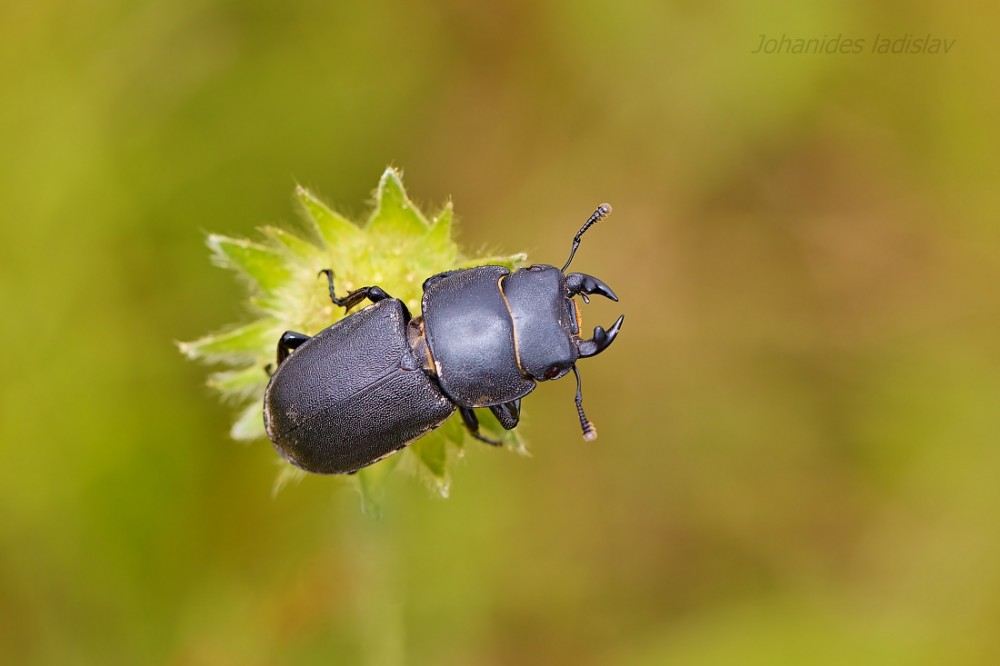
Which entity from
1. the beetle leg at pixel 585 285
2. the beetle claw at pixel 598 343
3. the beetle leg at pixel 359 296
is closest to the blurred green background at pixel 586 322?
the beetle leg at pixel 359 296

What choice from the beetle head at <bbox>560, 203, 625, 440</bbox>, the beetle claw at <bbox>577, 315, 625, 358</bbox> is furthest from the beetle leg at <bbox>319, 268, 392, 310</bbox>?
the beetle claw at <bbox>577, 315, 625, 358</bbox>

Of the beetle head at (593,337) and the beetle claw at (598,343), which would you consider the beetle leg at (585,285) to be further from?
the beetle claw at (598,343)

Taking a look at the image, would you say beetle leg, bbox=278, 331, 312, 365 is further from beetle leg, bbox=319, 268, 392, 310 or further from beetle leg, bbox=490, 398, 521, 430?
beetle leg, bbox=490, 398, 521, 430

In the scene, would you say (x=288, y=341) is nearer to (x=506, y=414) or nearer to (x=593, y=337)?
(x=506, y=414)

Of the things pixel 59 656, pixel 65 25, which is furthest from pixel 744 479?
pixel 65 25

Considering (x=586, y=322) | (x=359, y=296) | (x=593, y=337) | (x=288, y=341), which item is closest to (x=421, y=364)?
(x=359, y=296)

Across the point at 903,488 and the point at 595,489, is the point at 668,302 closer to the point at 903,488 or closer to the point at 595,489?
the point at 595,489
